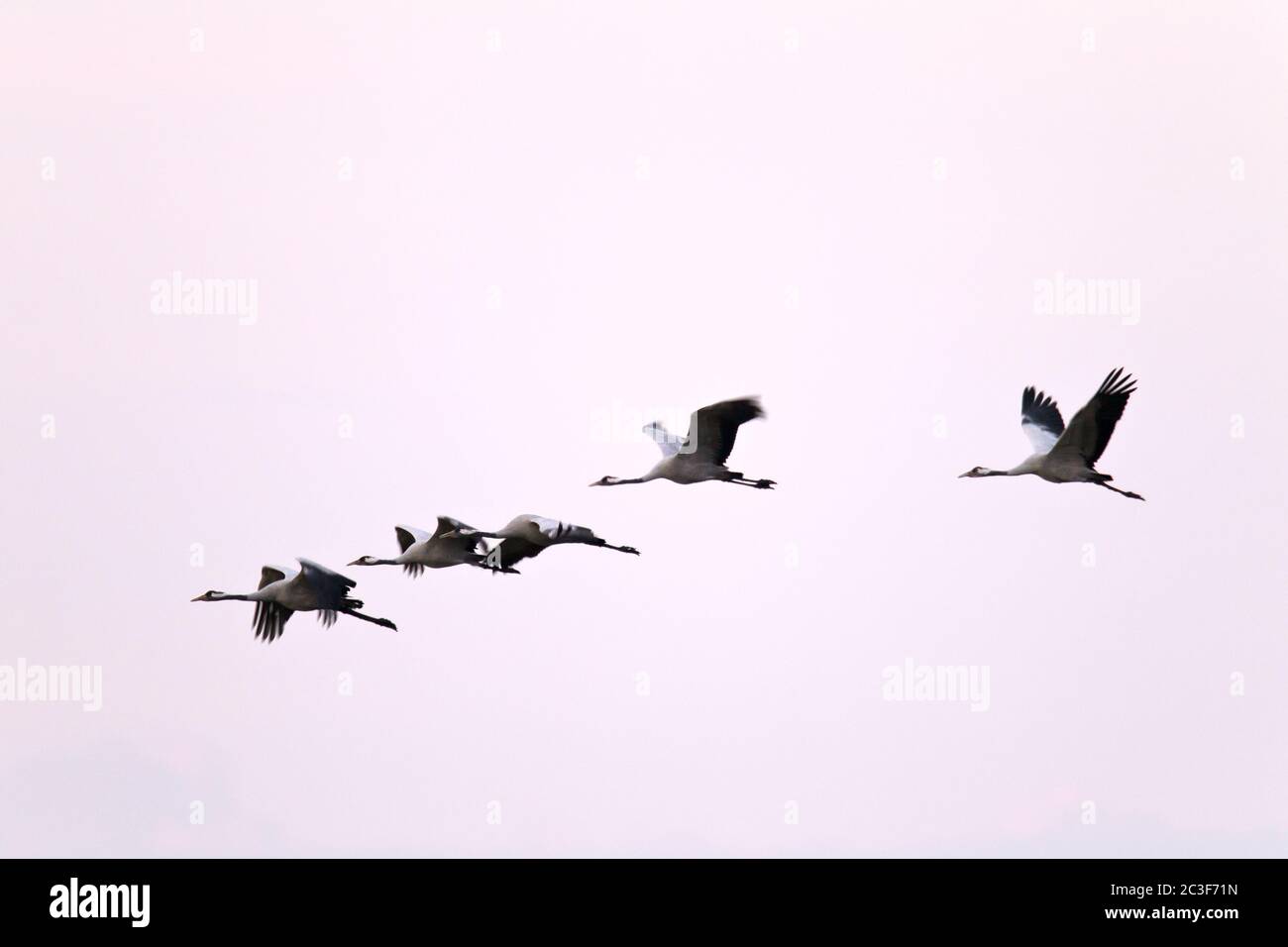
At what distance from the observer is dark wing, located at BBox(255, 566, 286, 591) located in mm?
36553

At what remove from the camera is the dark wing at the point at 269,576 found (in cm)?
3655

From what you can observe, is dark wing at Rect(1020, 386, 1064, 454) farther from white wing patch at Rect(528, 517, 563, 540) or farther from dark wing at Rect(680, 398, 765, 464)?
white wing patch at Rect(528, 517, 563, 540)

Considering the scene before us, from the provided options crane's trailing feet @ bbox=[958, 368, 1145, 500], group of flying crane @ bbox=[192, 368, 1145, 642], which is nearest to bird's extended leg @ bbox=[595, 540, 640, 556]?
group of flying crane @ bbox=[192, 368, 1145, 642]

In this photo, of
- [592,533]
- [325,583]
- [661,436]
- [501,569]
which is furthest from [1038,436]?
[325,583]

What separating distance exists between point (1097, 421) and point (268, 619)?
1156 cm

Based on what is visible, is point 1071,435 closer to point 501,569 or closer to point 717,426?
point 717,426

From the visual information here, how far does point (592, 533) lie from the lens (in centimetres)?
3628

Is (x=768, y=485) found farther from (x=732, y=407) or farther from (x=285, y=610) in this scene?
(x=285, y=610)

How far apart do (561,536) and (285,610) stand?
3.99 metres

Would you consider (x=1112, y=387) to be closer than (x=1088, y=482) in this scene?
Yes
